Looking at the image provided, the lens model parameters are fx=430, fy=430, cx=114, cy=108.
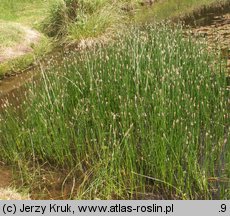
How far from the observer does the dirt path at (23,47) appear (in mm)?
13766

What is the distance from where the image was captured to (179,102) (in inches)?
269

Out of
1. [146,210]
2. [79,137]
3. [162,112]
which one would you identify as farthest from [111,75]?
[146,210]

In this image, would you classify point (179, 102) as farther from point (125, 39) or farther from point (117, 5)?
point (117, 5)

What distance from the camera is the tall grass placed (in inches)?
236

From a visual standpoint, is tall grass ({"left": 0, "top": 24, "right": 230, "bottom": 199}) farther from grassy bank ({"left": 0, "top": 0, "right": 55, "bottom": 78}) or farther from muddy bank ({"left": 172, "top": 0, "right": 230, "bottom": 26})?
muddy bank ({"left": 172, "top": 0, "right": 230, "bottom": 26})

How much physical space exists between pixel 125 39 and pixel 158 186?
5.11 m

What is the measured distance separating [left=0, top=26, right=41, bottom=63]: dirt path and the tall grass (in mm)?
5539

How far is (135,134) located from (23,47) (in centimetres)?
863

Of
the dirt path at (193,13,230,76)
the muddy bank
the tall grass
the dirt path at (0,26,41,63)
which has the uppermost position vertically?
the tall grass

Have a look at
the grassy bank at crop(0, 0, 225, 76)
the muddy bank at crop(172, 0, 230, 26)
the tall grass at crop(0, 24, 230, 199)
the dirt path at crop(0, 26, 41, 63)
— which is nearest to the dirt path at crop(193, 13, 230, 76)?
the muddy bank at crop(172, 0, 230, 26)

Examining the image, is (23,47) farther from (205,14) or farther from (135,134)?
(135,134)

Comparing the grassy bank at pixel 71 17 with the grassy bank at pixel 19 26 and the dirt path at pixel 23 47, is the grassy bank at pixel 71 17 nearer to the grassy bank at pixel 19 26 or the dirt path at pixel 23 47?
the grassy bank at pixel 19 26

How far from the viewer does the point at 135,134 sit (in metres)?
6.97

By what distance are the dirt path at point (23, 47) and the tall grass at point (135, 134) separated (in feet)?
18.2
